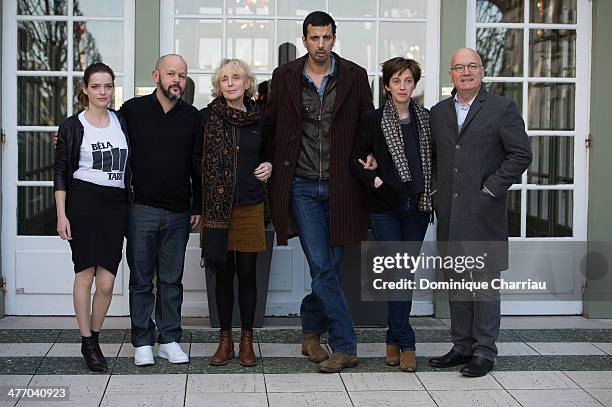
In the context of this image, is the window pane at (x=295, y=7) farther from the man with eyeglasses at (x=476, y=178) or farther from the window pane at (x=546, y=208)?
the window pane at (x=546, y=208)

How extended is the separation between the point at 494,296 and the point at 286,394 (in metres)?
1.28

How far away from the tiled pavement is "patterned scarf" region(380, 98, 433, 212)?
96cm

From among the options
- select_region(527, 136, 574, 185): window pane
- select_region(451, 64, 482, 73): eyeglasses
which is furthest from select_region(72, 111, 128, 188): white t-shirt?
select_region(527, 136, 574, 185): window pane

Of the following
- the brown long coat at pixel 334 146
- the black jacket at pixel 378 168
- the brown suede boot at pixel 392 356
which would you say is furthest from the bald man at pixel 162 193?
the brown suede boot at pixel 392 356

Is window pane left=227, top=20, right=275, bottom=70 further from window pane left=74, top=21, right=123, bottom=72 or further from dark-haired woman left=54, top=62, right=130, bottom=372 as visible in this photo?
dark-haired woman left=54, top=62, right=130, bottom=372

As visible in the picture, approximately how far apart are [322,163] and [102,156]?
1152 millimetres

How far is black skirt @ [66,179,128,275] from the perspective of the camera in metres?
5.02

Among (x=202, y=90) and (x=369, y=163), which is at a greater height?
(x=202, y=90)

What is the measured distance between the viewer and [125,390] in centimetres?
481

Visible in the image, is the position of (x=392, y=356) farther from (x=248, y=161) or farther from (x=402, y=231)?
(x=248, y=161)

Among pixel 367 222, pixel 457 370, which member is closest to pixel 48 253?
pixel 367 222

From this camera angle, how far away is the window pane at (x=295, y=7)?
6.59 meters

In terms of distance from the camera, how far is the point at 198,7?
655 cm

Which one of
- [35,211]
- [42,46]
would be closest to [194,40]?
[42,46]
